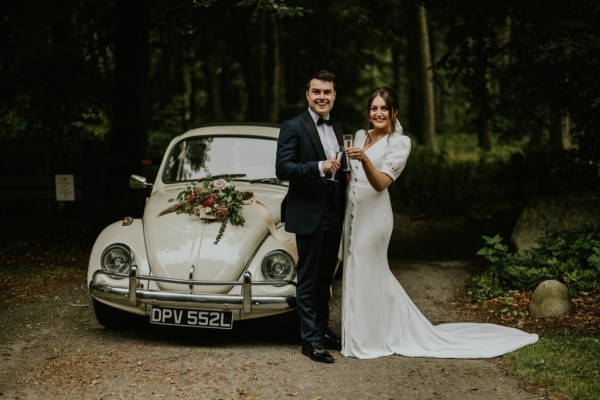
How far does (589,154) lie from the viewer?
924cm

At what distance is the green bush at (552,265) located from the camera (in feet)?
25.7

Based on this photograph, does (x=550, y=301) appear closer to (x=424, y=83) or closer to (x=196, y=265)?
(x=196, y=265)

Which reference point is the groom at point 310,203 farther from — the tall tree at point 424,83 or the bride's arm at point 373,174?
the tall tree at point 424,83

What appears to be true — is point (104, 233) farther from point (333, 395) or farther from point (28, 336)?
point (333, 395)

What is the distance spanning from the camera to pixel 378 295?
6.10 metres

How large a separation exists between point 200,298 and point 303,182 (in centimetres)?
126

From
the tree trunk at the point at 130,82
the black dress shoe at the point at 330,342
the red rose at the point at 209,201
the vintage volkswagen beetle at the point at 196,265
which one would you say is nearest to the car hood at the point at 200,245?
the vintage volkswagen beetle at the point at 196,265

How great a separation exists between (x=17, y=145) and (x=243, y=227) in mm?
6011

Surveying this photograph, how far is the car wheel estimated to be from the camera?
6.53 m

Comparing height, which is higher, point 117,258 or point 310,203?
point 310,203

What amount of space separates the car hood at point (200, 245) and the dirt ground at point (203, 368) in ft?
2.14

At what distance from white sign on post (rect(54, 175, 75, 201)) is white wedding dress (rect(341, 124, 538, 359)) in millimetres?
5677

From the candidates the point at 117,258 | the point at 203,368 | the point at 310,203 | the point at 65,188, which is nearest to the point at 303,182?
the point at 310,203

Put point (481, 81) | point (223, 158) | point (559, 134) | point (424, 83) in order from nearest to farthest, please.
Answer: point (223, 158) → point (481, 81) → point (559, 134) → point (424, 83)
